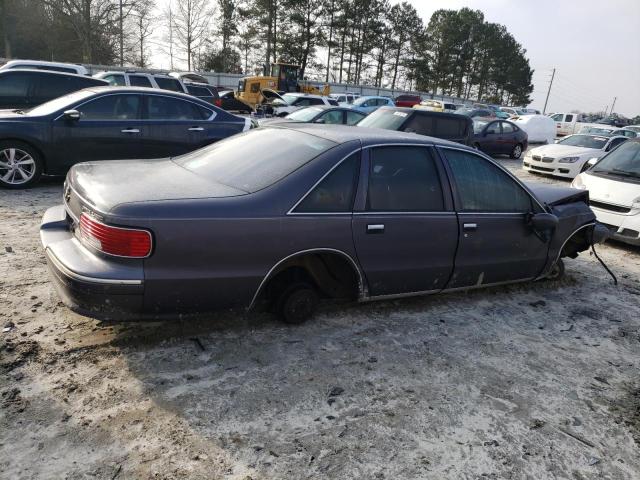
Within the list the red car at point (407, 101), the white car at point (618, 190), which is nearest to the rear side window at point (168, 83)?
the white car at point (618, 190)

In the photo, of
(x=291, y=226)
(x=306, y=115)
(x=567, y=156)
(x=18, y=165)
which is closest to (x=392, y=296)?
(x=291, y=226)

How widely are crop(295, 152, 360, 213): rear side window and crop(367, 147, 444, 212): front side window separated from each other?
16 cm

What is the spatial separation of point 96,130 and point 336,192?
517 cm

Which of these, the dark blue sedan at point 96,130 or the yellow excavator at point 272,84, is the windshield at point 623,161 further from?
the yellow excavator at point 272,84

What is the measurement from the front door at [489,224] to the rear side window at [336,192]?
986 mm

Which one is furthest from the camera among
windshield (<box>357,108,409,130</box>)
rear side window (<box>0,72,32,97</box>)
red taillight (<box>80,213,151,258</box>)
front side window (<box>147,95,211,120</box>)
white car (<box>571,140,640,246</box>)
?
windshield (<box>357,108,409,130</box>)

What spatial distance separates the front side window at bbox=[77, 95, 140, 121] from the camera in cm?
707

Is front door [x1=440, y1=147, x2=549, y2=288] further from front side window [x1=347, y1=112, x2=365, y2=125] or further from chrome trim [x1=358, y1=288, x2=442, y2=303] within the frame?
front side window [x1=347, y1=112, x2=365, y2=125]

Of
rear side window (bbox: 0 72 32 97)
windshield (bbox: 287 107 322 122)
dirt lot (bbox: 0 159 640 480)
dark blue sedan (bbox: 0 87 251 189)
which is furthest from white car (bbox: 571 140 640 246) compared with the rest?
rear side window (bbox: 0 72 32 97)

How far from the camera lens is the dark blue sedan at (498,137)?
16312mm

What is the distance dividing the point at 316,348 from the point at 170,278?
116 centimetres

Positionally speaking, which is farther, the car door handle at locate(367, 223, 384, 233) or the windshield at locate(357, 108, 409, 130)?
the windshield at locate(357, 108, 409, 130)

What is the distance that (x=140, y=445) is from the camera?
2410 mm

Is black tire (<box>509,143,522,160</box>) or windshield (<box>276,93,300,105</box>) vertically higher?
windshield (<box>276,93,300,105</box>)
